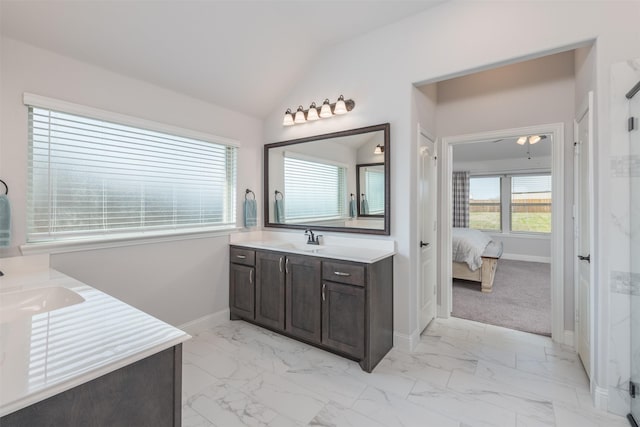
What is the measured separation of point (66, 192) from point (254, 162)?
1.78m

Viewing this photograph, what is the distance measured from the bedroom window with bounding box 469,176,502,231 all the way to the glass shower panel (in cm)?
578

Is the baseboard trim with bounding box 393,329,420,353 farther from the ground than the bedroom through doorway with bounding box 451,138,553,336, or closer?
closer

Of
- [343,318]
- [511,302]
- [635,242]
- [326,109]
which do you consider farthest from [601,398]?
[326,109]

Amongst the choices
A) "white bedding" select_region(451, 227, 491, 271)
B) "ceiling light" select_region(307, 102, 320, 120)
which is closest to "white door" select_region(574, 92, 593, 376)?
"white bedding" select_region(451, 227, 491, 271)

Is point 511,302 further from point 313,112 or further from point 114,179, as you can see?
point 114,179

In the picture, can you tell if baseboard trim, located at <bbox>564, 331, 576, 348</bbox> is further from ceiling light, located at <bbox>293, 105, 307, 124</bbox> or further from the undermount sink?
the undermount sink

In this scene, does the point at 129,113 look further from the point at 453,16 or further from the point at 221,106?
the point at 453,16

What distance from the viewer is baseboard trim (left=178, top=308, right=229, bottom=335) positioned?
116 inches

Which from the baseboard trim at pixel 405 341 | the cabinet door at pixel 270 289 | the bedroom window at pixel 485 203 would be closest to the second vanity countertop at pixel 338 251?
the cabinet door at pixel 270 289

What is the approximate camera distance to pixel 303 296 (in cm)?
269

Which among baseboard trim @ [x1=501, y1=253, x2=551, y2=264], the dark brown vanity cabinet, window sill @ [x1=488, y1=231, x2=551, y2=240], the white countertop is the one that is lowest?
baseboard trim @ [x1=501, y1=253, x2=551, y2=264]

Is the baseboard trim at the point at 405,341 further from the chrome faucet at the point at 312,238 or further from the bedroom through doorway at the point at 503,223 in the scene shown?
the bedroom through doorway at the point at 503,223

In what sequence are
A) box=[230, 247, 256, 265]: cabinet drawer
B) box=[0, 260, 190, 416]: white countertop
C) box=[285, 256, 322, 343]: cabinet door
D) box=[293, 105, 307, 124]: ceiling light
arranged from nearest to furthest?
box=[0, 260, 190, 416]: white countertop
box=[285, 256, 322, 343]: cabinet door
box=[230, 247, 256, 265]: cabinet drawer
box=[293, 105, 307, 124]: ceiling light

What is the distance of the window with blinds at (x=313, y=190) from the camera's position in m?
3.13
